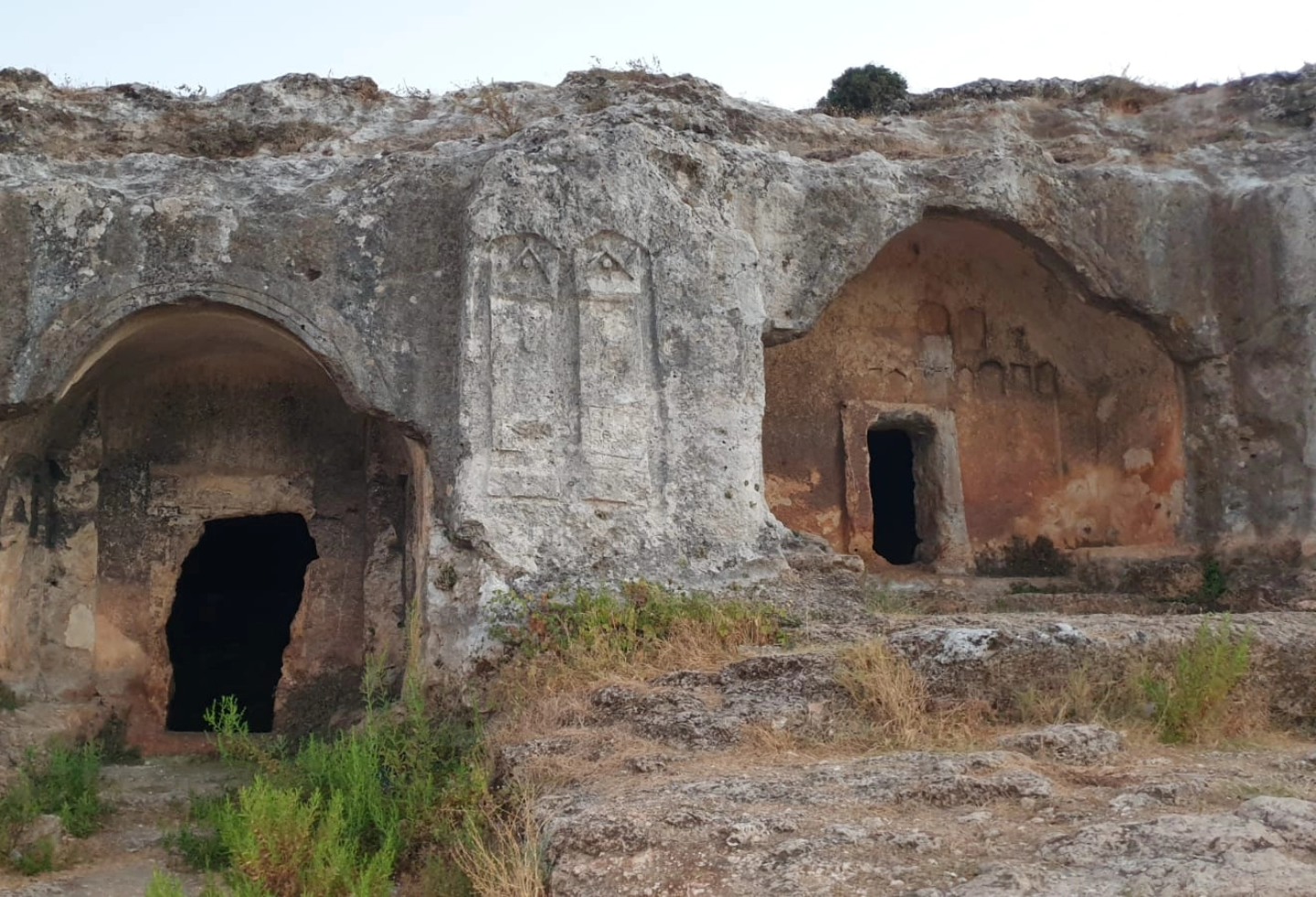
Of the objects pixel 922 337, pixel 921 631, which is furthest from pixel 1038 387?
pixel 921 631

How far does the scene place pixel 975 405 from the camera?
1078 centimetres

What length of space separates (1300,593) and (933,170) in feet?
12.0

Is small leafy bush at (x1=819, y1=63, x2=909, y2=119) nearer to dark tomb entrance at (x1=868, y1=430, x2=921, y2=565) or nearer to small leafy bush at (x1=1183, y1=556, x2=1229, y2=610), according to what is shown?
dark tomb entrance at (x1=868, y1=430, x2=921, y2=565)

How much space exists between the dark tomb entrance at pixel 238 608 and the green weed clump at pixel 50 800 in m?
4.02

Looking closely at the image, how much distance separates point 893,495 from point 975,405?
1.75m

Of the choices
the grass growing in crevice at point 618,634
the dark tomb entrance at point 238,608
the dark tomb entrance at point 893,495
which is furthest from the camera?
the dark tomb entrance at point 893,495

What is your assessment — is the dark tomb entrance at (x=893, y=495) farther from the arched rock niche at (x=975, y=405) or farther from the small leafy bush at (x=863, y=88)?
the small leafy bush at (x=863, y=88)

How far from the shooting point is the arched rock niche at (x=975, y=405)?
33.2ft

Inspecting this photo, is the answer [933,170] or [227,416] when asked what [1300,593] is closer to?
[933,170]

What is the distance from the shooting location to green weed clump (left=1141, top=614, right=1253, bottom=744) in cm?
585

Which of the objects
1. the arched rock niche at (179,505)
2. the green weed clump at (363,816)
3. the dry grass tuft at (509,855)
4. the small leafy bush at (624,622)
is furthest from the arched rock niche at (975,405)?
the dry grass tuft at (509,855)

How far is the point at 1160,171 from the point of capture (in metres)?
10.0

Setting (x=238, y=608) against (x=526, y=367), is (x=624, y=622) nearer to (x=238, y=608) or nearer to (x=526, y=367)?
(x=526, y=367)

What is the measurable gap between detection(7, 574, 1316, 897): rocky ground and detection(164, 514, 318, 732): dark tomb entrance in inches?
161
